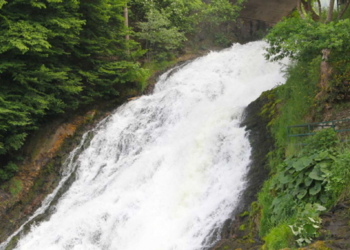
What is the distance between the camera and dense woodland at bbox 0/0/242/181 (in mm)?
13586

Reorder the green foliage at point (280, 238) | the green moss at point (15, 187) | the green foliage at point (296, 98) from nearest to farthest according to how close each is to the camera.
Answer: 1. the green foliage at point (280, 238)
2. the green foliage at point (296, 98)
3. the green moss at point (15, 187)

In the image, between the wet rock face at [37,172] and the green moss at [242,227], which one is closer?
the green moss at [242,227]

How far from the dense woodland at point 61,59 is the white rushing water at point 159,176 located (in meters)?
2.04

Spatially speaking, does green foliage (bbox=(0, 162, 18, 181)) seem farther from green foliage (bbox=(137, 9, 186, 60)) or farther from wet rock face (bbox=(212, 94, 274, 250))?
green foliage (bbox=(137, 9, 186, 60))

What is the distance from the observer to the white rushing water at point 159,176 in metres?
9.46

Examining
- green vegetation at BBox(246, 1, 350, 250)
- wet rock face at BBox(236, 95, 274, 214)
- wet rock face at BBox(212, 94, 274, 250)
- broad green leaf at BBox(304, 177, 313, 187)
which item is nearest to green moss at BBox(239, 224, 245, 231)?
wet rock face at BBox(212, 94, 274, 250)

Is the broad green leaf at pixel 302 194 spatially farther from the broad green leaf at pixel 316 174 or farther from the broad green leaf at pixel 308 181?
the broad green leaf at pixel 316 174

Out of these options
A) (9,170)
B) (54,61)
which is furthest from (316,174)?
(54,61)

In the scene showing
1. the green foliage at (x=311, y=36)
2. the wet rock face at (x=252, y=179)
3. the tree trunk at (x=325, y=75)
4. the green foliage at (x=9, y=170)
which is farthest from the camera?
the green foliage at (x=9, y=170)

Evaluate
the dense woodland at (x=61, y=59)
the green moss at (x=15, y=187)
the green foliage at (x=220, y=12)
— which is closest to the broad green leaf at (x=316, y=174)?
the dense woodland at (x=61, y=59)

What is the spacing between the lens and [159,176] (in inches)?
451

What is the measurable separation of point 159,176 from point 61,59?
27.9 feet

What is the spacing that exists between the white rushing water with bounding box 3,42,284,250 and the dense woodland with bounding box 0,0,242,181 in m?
2.04

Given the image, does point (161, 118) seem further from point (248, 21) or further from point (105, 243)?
point (248, 21)
